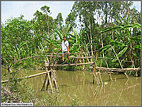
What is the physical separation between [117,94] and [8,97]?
3829mm

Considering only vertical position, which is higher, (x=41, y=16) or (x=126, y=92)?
(x=41, y=16)

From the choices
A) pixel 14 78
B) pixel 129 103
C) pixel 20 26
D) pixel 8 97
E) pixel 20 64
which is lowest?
pixel 129 103

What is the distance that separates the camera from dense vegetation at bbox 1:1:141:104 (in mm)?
7713

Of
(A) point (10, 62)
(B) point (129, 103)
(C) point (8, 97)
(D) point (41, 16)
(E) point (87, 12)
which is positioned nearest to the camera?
(C) point (8, 97)

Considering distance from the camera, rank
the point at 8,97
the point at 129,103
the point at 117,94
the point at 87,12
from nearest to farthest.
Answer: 1. the point at 8,97
2. the point at 129,103
3. the point at 117,94
4. the point at 87,12

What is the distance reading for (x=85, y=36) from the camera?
50.0ft

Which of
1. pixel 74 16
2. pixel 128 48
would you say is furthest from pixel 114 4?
pixel 128 48

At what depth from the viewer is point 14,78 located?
17.3 ft

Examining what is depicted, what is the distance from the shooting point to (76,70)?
45.9 ft

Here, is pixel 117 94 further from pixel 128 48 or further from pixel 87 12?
pixel 87 12

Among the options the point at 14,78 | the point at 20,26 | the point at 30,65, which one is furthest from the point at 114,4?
the point at 14,78

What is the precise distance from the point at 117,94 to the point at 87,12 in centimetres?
905

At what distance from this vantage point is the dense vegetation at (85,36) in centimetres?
771

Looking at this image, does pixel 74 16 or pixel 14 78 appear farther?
pixel 74 16
